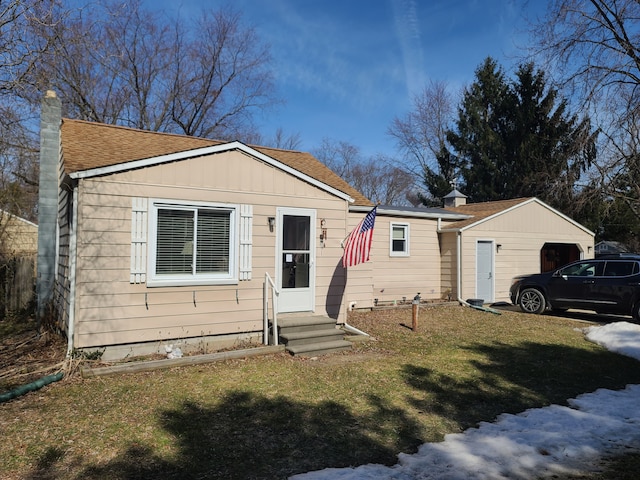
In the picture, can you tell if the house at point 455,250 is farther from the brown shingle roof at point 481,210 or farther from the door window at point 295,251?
the door window at point 295,251

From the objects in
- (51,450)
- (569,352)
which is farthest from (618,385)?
(51,450)

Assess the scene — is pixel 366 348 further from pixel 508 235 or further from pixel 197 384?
pixel 508 235

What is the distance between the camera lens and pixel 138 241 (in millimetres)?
6906

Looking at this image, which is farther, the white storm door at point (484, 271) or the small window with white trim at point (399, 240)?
the white storm door at point (484, 271)

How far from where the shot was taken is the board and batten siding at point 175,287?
21.6 feet

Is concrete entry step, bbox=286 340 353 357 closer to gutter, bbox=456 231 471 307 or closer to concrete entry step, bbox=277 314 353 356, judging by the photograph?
concrete entry step, bbox=277 314 353 356

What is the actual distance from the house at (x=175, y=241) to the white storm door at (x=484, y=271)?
7542mm

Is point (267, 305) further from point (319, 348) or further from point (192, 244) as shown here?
point (192, 244)

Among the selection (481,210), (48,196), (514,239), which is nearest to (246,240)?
(48,196)

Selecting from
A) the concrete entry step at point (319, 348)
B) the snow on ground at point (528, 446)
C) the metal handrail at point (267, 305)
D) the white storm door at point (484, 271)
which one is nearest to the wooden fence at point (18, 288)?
the metal handrail at point (267, 305)

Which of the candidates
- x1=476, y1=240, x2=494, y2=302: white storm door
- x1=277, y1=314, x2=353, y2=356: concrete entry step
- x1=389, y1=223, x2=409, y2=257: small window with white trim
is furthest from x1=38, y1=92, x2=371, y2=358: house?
x1=476, y1=240, x2=494, y2=302: white storm door

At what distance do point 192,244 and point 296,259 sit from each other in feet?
7.32

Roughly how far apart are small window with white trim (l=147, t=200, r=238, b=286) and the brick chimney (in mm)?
3529

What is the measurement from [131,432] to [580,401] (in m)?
5.38
